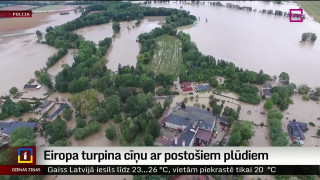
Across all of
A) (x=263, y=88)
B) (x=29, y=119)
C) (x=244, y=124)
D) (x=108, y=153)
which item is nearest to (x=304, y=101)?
(x=263, y=88)

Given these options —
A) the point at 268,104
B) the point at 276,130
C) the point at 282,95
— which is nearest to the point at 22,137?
the point at 276,130

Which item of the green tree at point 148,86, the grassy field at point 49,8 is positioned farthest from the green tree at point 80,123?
the grassy field at point 49,8

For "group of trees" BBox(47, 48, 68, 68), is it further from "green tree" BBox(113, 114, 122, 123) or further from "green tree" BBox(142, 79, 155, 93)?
"green tree" BBox(113, 114, 122, 123)

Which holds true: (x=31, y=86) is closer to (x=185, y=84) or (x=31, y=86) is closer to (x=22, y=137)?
(x=22, y=137)

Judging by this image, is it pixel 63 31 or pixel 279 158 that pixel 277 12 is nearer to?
pixel 63 31

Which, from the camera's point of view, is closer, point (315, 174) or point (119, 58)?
point (315, 174)

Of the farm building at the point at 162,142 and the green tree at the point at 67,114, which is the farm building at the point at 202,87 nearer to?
the farm building at the point at 162,142
